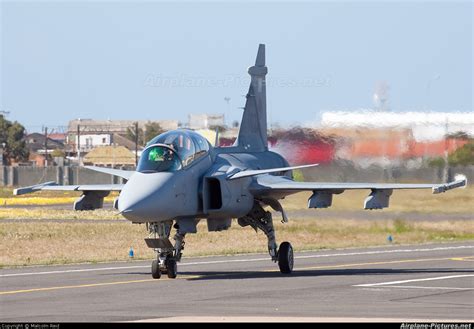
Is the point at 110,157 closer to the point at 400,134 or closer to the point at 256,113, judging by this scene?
the point at 400,134

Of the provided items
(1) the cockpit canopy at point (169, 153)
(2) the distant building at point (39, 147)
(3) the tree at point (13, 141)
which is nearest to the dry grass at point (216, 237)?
(1) the cockpit canopy at point (169, 153)

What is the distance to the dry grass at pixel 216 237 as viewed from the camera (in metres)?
36.5

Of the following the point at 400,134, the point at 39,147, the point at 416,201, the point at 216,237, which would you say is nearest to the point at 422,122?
the point at 400,134

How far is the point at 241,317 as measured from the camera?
17625 millimetres

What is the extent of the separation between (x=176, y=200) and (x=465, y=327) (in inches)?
370

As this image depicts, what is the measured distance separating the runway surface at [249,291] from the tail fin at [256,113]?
127 inches

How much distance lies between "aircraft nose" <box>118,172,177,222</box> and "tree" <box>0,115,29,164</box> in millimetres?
122919

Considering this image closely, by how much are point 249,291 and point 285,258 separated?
446cm

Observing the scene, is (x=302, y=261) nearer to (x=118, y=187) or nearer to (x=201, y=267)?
(x=201, y=267)

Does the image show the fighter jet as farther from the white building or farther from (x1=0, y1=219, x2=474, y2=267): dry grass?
the white building

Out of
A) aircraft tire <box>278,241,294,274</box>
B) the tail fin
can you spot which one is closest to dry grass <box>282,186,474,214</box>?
the tail fin

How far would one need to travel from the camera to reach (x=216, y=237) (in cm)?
4228

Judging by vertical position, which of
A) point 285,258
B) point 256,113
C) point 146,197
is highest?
point 256,113

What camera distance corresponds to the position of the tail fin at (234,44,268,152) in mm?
30188
